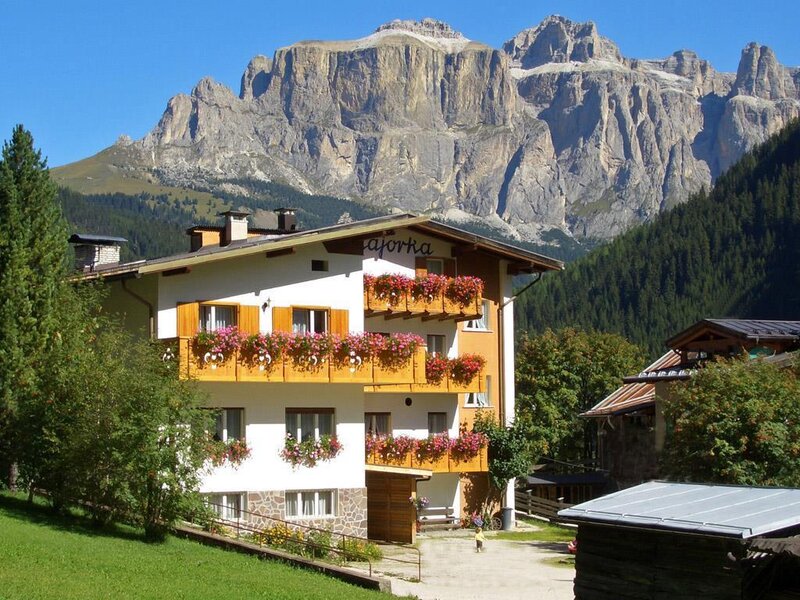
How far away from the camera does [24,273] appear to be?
3020 cm

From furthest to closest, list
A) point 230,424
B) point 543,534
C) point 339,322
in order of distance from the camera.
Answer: point 543,534
point 339,322
point 230,424

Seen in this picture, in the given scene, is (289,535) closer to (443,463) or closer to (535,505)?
(443,463)

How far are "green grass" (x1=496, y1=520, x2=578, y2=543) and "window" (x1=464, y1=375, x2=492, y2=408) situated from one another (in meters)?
4.45

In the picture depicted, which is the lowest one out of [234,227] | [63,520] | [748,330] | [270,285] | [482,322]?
[63,520]

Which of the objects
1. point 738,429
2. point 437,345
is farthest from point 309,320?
point 738,429

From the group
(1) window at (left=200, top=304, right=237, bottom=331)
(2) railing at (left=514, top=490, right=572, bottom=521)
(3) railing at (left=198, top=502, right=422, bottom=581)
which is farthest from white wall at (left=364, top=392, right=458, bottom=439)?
(2) railing at (left=514, top=490, right=572, bottom=521)

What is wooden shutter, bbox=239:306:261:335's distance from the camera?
34.3 meters

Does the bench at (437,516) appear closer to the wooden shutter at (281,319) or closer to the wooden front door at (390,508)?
the wooden front door at (390,508)

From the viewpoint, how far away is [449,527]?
4069cm

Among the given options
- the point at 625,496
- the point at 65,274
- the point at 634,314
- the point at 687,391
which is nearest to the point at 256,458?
the point at 65,274

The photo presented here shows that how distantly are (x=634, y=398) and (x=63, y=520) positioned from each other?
106ft

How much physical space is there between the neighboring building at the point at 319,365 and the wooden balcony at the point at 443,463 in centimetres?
5

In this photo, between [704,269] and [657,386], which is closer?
[657,386]

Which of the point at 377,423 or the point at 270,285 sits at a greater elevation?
the point at 270,285
